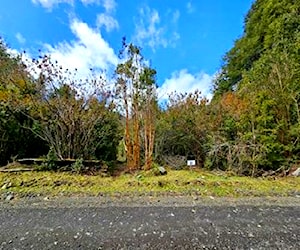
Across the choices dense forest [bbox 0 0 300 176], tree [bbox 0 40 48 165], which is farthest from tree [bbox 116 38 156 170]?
tree [bbox 0 40 48 165]

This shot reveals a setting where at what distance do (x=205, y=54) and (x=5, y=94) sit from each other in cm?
660

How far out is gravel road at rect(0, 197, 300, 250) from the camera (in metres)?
2.21

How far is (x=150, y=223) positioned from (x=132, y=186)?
1.85 metres

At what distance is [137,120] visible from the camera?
21.7ft

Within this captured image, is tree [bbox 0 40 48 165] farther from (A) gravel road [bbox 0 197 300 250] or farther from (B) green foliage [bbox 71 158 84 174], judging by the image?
(A) gravel road [bbox 0 197 300 250]

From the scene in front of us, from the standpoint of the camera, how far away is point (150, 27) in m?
7.83

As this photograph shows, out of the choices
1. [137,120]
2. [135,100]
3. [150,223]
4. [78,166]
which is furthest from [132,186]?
[135,100]

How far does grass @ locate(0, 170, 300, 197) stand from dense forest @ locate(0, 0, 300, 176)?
3.41ft

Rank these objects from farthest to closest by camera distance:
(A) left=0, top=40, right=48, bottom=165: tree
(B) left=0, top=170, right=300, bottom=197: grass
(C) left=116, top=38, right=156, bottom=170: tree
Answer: (C) left=116, top=38, right=156, bottom=170: tree, (A) left=0, top=40, right=48, bottom=165: tree, (B) left=0, top=170, right=300, bottom=197: grass

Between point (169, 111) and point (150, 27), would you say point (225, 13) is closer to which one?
point (150, 27)

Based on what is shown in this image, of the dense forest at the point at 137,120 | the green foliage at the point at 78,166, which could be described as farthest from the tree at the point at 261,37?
the green foliage at the point at 78,166

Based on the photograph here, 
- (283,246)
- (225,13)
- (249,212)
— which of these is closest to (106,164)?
(249,212)

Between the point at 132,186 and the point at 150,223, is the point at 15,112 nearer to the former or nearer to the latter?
the point at 132,186

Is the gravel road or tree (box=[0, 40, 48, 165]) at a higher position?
tree (box=[0, 40, 48, 165])
